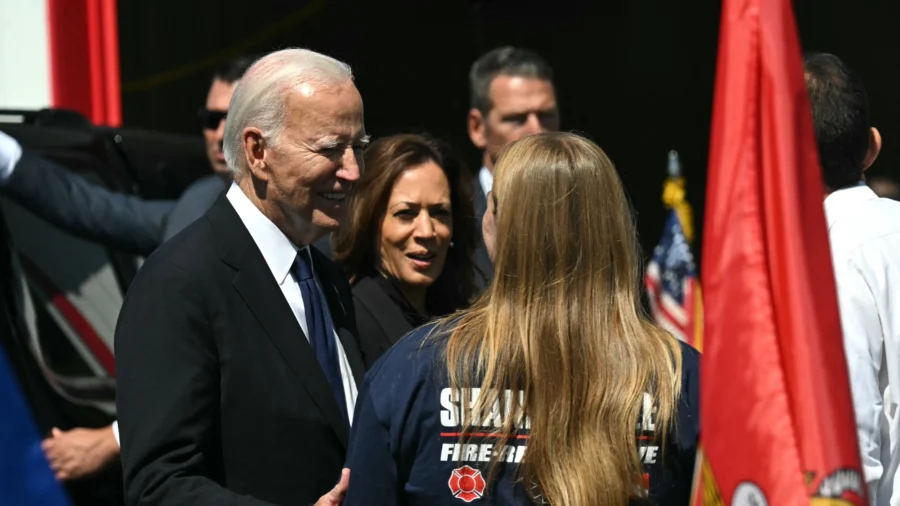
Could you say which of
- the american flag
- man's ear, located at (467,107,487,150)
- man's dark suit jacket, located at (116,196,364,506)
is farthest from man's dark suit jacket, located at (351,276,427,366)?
the american flag

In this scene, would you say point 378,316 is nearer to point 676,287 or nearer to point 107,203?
point 107,203

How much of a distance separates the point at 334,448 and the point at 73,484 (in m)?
1.02

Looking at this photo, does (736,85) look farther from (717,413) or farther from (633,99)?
(633,99)

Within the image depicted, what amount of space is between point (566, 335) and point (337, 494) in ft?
1.85

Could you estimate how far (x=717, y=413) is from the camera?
2.11 m

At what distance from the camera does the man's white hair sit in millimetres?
2742

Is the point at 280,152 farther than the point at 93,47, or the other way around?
the point at 93,47

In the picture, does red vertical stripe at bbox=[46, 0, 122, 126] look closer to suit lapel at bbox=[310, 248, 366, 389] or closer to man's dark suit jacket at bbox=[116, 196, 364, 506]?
suit lapel at bbox=[310, 248, 366, 389]

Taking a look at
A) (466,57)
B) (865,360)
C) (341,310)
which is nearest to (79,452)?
(341,310)

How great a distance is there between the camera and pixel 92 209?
13.1 ft

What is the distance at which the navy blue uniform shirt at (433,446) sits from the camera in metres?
2.30

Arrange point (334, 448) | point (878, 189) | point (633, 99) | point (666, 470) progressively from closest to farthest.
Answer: point (666, 470), point (334, 448), point (878, 189), point (633, 99)

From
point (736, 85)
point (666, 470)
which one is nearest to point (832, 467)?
point (666, 470)

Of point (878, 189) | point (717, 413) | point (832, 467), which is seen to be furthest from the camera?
point (878, 189)
